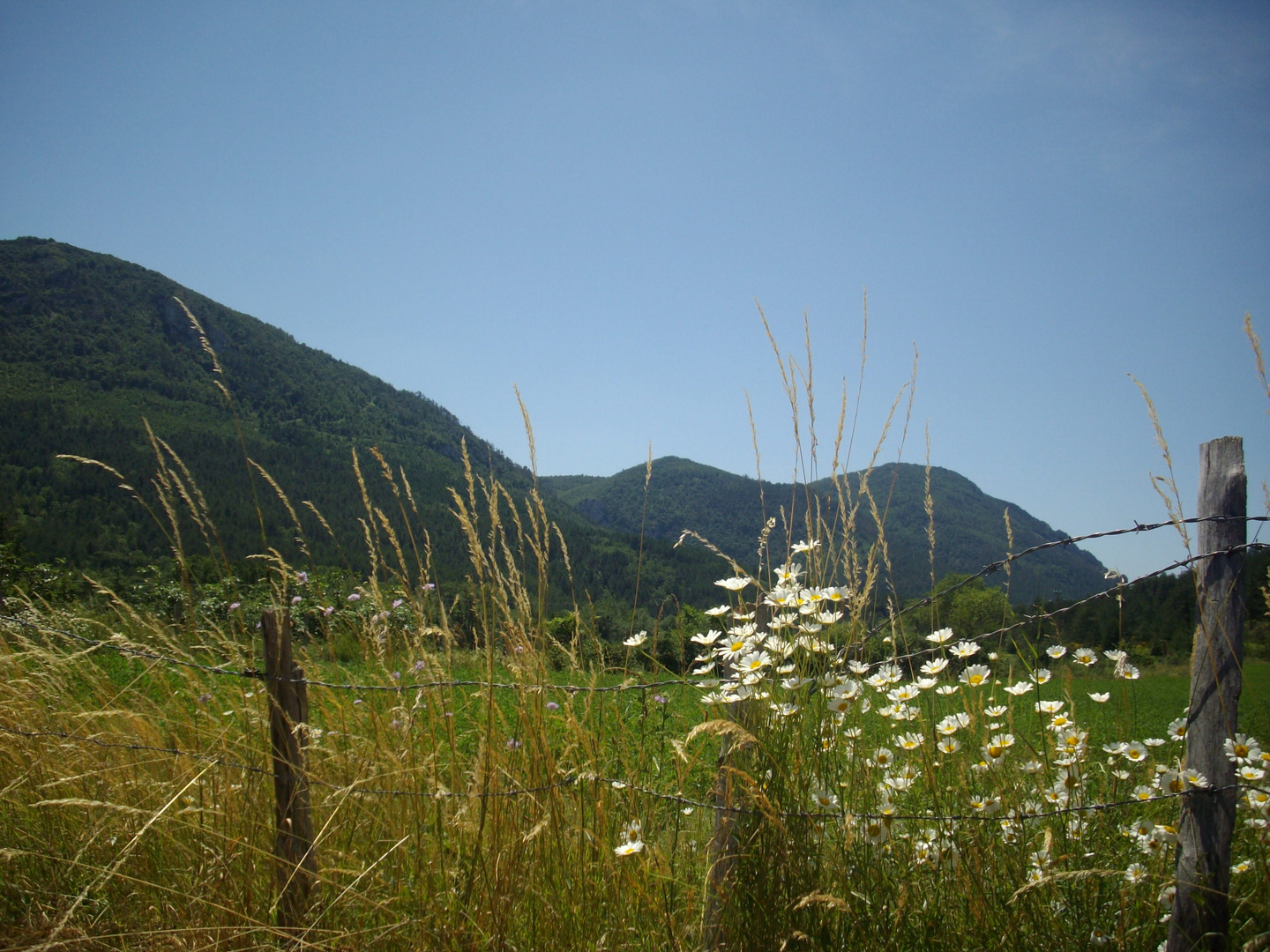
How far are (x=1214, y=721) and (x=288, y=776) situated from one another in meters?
2.06

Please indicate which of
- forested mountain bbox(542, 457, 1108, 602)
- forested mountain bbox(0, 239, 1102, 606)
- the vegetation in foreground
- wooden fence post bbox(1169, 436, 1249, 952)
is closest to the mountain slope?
forested mountain bbox(0, 239, 1102, 606)

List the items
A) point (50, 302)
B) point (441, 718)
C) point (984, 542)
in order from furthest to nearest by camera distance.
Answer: point (984, 542) < point (50, 302) < point (441, 718)

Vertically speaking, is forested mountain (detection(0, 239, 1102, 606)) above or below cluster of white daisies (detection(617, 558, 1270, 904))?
above

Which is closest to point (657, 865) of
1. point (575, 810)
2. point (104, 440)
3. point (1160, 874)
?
point (575, 810)

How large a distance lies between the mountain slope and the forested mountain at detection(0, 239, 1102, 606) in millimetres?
214

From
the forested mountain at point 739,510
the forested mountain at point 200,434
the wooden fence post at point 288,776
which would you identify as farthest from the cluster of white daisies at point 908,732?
the forested mountain at point 739,510

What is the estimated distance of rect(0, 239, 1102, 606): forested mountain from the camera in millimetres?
40031

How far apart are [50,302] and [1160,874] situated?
10207cm

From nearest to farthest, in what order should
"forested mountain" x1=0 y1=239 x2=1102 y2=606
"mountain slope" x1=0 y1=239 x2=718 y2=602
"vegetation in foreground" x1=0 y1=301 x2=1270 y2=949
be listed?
1. "vegetation in foreground" x1=0 y1=301 x2=1270 y2=949
2. "forested mountain" x1=0 y1=239 x2=1102 y2=606
3. "mountain slope" x1=0 y1=239 x2=718 y2=602

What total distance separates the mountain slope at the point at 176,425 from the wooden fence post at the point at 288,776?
35.7 meters

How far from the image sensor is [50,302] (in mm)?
76312

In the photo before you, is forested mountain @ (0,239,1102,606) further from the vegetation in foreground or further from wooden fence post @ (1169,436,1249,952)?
wooden fence post @ (1169,436,1249,952)

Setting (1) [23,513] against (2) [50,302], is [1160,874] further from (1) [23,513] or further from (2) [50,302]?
(2) [50,302]

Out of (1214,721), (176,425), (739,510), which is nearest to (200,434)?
(176,425)
